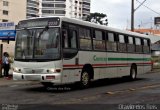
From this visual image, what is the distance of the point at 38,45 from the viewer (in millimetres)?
18031

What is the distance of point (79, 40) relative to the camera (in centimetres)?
1930

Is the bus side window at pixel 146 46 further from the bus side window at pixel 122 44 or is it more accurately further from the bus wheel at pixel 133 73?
the bus side window at pixel 122 44

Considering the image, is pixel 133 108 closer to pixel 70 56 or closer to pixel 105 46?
pixel 70 56

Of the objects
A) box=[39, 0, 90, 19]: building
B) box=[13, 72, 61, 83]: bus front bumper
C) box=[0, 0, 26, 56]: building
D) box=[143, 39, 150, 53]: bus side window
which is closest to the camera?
box=[13, 72, 61, 83]: bus front bumper

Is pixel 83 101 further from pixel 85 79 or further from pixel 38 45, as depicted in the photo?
pixel 85 79

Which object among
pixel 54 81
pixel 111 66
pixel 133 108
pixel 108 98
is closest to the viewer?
pixel 133 108

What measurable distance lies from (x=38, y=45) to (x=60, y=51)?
97 centimetres

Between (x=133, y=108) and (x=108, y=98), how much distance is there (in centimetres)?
272

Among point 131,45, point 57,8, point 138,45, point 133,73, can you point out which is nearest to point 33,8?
point 57,8

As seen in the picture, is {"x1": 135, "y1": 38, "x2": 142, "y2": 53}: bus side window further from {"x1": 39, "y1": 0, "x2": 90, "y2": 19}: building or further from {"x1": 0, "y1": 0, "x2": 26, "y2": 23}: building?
{"x1": 39, "y1": 0, "x2": 90, "y2": 19}: building

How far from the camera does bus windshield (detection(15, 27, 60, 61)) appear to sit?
1781 cm

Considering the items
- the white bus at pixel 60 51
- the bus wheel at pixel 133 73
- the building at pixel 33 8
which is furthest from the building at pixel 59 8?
the white bus at pixel 60 51

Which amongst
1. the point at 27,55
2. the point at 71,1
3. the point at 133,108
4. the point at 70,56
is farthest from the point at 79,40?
the point at 71,1

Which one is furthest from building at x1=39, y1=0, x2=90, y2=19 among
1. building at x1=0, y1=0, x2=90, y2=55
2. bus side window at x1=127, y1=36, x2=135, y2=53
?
bus side window at x1=127, y1=36, x2=135, y2=53
